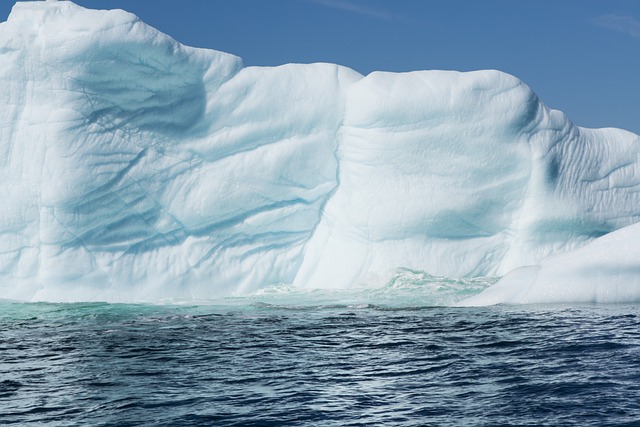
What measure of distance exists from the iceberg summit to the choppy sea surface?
406 cm

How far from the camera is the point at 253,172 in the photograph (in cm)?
1833

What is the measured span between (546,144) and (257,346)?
10779 millimetres

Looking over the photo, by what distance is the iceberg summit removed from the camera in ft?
57.3

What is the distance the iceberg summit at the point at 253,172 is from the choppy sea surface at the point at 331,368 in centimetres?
406

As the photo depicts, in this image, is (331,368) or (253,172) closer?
(331,368)

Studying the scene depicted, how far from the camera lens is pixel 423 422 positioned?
6.18 metres

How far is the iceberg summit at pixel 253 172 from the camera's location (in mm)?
17469

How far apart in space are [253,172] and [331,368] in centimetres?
1042

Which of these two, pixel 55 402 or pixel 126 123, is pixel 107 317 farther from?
pixel 55 402

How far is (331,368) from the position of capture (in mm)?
8367


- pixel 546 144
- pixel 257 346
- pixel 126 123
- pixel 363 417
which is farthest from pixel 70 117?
pixel 363 417

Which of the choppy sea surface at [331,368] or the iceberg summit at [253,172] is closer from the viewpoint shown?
the choppy sea surface at [331,368]

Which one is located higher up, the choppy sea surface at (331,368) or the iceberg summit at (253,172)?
the iceberg summit at (253,172)

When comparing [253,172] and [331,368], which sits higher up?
[253,172]
